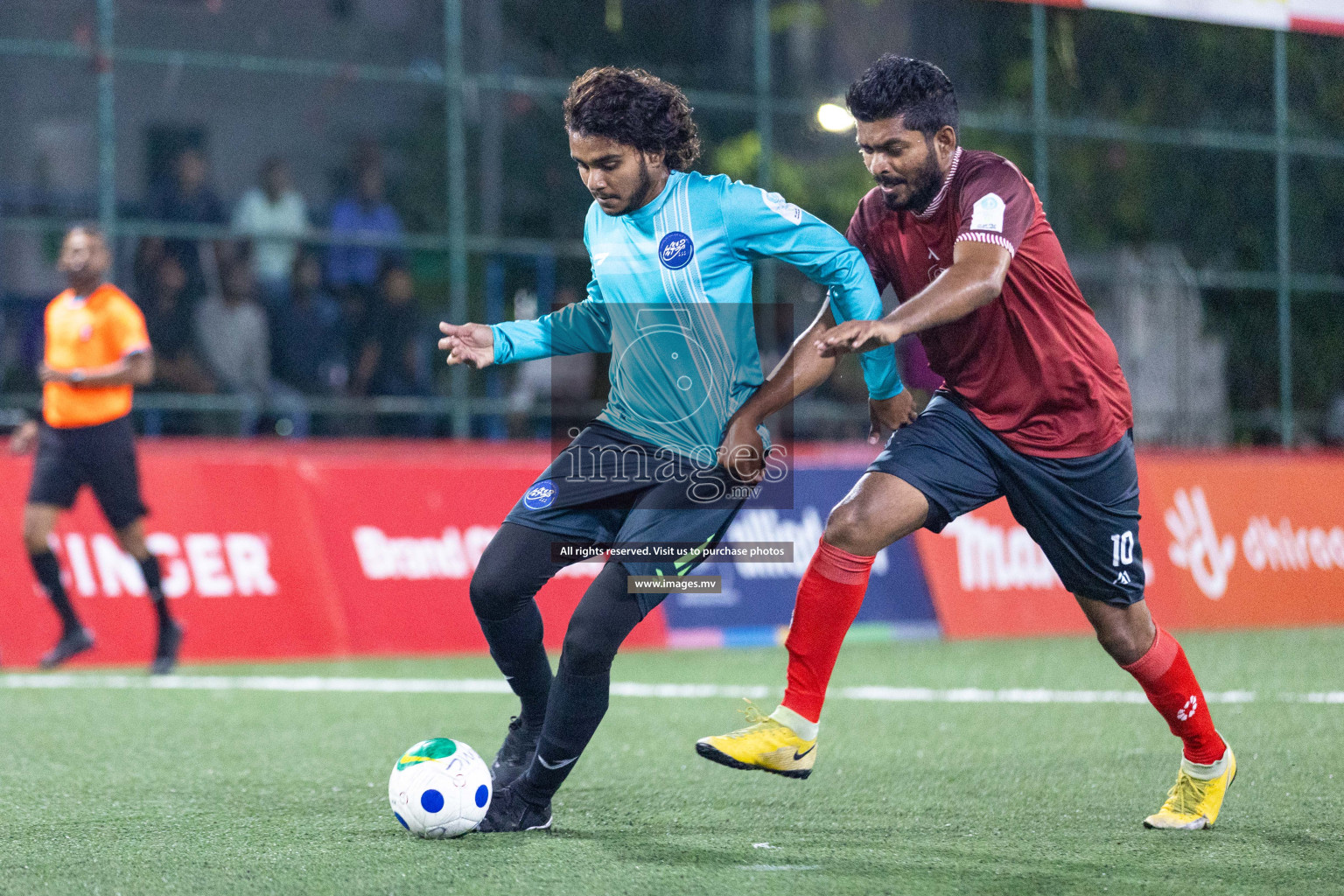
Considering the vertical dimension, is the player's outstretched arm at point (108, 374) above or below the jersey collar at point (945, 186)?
below

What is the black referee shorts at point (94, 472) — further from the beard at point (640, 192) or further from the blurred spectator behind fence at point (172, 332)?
the beard at point (640, 192)

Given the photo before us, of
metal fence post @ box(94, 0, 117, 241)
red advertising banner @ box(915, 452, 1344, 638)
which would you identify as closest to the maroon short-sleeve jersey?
red advertising banner @ box(915, 452, 1344, 638)

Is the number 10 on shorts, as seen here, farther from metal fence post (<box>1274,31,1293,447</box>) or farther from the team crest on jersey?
metal fence post (<box>1274,31,1293,447</box>)

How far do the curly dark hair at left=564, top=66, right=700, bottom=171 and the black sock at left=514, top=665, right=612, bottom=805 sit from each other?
1.47 meters

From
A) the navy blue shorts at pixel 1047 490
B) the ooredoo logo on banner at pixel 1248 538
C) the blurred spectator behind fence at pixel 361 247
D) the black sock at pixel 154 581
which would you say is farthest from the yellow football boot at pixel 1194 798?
the blurred spectator behind fence at pixel 361 247

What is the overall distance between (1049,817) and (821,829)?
0.70 meters

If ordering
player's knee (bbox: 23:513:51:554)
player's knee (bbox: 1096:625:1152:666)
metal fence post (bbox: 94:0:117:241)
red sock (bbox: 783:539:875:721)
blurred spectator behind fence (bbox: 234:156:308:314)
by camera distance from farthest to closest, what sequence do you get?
1. blurred spectator behind fence (bbox: 234:156:308:314)
2. metal fence post (bbox: 94:0:117:241)
3. player's knee (bbox: 23:513:51:554)
4. player's knee (bbox: 1096:625:1152:666)
5. red sock (bbox: 783:539:875:721)

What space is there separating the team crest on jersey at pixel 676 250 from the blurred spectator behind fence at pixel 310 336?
8956 mm

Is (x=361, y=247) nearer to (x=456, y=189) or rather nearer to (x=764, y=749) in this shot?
(x=456, y=189)

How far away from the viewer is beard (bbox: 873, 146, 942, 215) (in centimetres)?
459

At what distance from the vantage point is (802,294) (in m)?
Result: 16.1

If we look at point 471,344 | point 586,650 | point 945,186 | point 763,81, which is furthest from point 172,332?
point 945,186

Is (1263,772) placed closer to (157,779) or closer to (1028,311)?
(1028,311)

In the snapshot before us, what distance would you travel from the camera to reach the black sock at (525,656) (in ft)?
15.4
